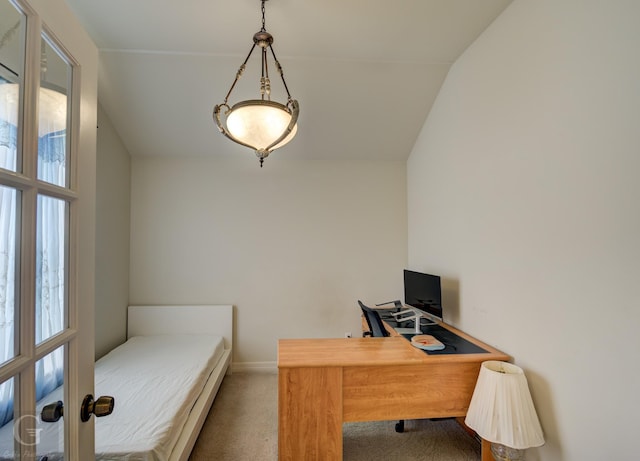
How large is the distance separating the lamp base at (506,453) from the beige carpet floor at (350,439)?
1.39ft

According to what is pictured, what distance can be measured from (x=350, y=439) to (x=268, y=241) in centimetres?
207

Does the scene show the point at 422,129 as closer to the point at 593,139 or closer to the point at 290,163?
the point at 290,163

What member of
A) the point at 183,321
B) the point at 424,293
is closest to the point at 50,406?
the point at 424,293

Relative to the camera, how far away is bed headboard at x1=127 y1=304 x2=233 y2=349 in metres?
3.35

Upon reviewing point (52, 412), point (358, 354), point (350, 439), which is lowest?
point (350, 439)

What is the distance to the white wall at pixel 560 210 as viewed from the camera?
1244mm

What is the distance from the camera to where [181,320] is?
3.38m

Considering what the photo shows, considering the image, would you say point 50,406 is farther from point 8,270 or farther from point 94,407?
point 8,270

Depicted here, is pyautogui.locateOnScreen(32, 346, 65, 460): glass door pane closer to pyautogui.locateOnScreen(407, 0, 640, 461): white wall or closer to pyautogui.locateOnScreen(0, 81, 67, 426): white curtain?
pyautogui.locateOnScreen(0, 81, 67, 426): white curtain

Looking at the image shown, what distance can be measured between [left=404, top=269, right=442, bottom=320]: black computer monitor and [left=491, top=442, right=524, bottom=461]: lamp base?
0.92 meters

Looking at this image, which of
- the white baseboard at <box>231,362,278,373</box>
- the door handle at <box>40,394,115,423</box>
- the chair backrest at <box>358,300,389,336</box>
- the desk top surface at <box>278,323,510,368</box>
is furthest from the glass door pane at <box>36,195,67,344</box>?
the white baseboard at <box>231,362,278,373</box>

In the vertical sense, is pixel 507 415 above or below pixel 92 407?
below

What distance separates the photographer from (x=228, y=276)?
11.5ft

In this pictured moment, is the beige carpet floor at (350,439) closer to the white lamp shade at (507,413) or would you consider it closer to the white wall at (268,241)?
the white lamp shade at (507,413)
